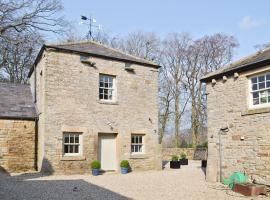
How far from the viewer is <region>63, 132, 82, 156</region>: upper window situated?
16545mm

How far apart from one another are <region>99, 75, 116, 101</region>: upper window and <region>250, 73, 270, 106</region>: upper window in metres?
8.17

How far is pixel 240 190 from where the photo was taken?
10977 mm

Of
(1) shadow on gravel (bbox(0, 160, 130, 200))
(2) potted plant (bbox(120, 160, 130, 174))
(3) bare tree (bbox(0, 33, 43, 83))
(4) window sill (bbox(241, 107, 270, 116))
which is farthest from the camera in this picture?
(3) bare tree (bbox(0, 33, 43, 83))

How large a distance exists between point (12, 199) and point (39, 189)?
6.85 feet

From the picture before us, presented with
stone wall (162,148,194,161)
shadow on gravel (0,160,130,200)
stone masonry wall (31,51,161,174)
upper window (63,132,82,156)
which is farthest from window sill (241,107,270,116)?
stone wall (162,148,194,161)

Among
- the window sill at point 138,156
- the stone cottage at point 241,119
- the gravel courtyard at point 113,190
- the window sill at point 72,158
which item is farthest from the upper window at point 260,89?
the window sill at point 72,158

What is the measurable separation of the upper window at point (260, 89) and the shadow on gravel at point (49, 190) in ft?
19.9

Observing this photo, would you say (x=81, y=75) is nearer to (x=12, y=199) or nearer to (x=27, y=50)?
(x=12, y=199)

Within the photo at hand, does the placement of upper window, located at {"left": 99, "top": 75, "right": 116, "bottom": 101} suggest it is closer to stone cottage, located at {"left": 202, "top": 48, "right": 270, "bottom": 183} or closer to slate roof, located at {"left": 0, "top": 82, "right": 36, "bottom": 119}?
slate roof, located at {"left": 0, "top": 82, "right": 36, "bottom": 119}

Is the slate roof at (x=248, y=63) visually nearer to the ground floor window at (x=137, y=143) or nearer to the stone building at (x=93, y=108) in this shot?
the stone building at (x=93, y=108)

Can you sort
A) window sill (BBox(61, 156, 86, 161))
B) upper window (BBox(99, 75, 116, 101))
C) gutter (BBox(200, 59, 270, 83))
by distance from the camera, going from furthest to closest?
upper window (BBox(99, 75, 116, 101)), window sill (BBox(61, 156, 86, 161)), gutter (BBox(200, 59, 270, 83))

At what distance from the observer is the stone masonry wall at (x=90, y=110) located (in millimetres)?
16203

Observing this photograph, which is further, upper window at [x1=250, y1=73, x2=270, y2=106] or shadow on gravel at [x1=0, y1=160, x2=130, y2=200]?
upper window at [x1=250, y1=73, x2=270, y2=106]

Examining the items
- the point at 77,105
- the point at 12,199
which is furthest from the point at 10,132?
the point at 12,199
